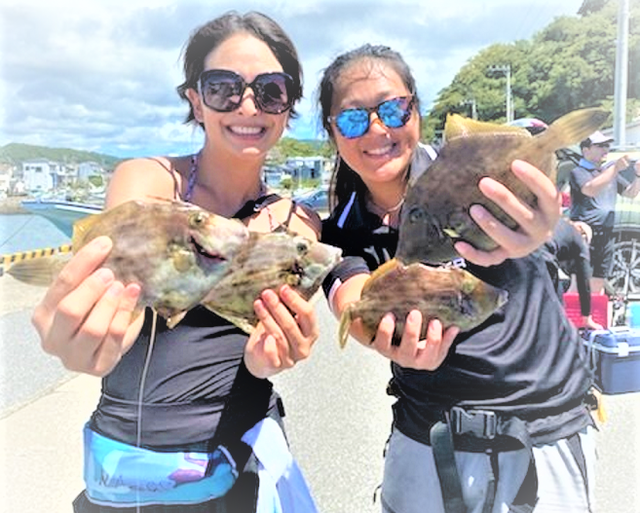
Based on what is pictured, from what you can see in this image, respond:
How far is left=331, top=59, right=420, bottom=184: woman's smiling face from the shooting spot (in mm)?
1720

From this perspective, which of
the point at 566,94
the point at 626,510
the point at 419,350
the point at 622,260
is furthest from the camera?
the point at 566,94

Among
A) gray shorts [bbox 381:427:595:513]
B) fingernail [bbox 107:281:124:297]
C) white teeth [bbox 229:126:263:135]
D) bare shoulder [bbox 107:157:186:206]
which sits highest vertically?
white teeth [bbox 229:126:263:135]

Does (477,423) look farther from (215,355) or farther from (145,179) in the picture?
(145,179)

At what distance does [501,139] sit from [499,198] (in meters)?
0.15

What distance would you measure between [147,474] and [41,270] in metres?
0.69

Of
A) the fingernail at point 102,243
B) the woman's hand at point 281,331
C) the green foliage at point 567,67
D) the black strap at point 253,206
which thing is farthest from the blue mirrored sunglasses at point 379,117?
the green foliage at point 567,67

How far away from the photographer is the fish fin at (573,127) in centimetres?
134

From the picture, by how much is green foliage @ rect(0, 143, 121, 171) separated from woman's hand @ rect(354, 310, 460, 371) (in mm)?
763

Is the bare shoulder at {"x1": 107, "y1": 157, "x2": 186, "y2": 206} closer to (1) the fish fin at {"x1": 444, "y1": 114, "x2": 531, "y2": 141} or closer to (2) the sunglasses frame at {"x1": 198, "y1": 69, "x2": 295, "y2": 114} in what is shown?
(2) the sunglasses frame at {"x1": 198, "y1": 69, "x2": 295, "y2": 114}

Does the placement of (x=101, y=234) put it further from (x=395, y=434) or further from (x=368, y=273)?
(x=395, y=434)

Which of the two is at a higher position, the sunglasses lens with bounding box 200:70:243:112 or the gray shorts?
A: the sunglasses lens with bounding box 200:70:243:112

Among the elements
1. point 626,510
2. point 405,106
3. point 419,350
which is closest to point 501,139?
point 405,106

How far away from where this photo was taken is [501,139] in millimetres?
1471

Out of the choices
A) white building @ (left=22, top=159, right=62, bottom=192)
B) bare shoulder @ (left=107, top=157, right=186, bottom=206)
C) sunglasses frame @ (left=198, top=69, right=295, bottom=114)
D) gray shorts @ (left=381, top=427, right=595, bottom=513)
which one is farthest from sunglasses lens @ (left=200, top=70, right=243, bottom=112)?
gray shorts @ (left=381, top=427, right=595, bottom=513)
